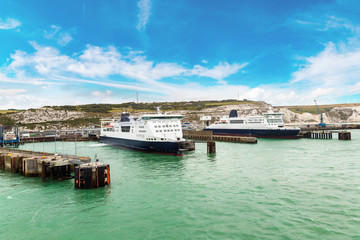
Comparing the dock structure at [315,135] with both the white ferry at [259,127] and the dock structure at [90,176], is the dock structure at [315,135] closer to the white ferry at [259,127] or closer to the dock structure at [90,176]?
the white ferry at [259,127]

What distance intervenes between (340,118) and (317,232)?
621 feet

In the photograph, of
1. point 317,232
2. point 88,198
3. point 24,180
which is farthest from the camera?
point 24,180

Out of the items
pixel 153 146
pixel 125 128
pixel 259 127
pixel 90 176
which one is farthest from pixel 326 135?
pixel 90 176

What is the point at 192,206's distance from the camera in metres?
14.9

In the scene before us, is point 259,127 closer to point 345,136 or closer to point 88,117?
point 345,136

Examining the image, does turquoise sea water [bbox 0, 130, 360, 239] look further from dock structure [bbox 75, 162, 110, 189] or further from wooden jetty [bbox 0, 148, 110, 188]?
wooden jetty [bbox 0, 148, 110, 188]

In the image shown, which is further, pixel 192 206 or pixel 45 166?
pixel 45 166

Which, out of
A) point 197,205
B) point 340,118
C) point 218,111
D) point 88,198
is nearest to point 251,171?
point 197,205

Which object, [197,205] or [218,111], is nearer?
[197,205]

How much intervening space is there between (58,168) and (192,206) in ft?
47.3

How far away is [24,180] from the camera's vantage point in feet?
73.8

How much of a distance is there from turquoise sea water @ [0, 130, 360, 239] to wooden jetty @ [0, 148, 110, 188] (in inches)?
36.7

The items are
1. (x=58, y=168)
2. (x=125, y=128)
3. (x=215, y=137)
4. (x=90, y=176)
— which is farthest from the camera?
(x=215, y=137)

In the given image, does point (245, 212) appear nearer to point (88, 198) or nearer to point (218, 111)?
point (88, 198)
